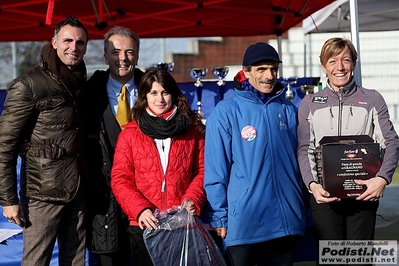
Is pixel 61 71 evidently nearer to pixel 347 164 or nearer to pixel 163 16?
pixel 347 164

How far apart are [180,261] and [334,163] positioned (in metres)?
0.92

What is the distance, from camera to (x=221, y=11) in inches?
288

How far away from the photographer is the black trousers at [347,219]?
3256 millimetres

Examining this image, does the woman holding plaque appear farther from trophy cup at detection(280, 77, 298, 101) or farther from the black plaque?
trophy cup at detection(280, 77, 298, 101)

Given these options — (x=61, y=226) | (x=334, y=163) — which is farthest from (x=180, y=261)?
(x=334, y=163)

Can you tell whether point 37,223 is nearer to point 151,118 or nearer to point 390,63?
point 151,118

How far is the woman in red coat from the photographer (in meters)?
3.19

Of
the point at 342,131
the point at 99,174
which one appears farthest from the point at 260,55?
the point at 99,174

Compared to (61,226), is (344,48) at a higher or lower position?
higher

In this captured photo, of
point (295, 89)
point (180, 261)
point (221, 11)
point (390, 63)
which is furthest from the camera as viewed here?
point (390, 63)

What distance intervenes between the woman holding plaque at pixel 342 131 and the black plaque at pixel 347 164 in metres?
0.06

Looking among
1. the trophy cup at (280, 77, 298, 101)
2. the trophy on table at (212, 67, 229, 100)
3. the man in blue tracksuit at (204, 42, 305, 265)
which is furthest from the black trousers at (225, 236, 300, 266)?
the trophy on table at (212, 67, 229, 100)

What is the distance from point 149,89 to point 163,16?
4184 mm

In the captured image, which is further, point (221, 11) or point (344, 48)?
point (221, 11)
